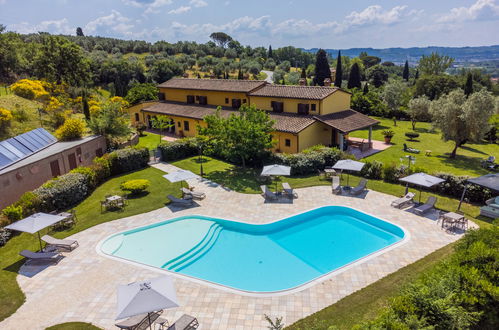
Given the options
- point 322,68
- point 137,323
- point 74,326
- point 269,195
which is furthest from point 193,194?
point 322,68

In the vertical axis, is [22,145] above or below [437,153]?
above

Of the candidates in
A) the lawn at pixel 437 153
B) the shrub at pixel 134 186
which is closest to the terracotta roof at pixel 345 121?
the lawn at pixel 437 153

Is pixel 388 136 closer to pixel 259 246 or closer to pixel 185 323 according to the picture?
pixel 259 246

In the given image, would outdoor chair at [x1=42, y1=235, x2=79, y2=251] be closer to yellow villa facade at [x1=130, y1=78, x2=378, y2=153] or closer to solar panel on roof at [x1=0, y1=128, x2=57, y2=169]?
solar panel on roof at [x1=0, y1=128, x2=57, y2=169]

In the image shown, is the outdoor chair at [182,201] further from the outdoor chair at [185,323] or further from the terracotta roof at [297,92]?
the terracotta roof at [297,92]

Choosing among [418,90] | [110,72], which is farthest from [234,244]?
[110,72]

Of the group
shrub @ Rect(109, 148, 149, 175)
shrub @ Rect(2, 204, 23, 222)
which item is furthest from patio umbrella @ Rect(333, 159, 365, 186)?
shrub @ Rect(2, 204, 23, 222)
